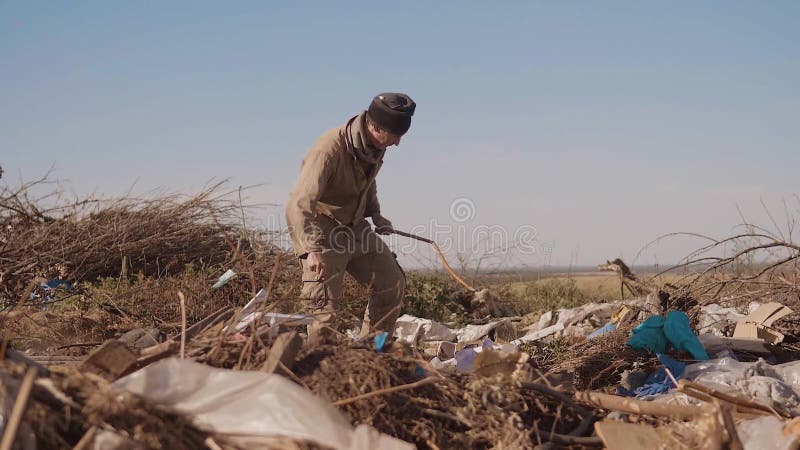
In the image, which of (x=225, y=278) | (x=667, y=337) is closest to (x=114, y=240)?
(x=225, y=278)

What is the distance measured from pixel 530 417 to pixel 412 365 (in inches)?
22.4

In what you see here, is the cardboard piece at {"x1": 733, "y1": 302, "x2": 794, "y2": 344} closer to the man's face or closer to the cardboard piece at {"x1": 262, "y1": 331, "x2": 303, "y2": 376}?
the man's face

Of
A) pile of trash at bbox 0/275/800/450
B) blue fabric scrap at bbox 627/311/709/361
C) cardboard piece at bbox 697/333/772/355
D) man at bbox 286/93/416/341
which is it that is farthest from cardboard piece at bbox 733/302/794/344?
man at bbox 286/93/416/341

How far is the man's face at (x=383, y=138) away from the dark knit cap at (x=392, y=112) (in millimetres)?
32

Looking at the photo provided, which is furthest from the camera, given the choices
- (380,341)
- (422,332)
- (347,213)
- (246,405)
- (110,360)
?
(422,332)

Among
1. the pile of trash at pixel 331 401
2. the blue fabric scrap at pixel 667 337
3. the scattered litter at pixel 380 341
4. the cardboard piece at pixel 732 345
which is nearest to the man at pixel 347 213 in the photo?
the pile of trash at pixel 331 401

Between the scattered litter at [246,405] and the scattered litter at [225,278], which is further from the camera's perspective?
the scattered litter at [225,278]

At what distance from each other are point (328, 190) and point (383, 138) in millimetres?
530

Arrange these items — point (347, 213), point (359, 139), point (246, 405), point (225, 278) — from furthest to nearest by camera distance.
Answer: point (225, 278) → point (347, 213) → point (359, 139) → point (246, 405)

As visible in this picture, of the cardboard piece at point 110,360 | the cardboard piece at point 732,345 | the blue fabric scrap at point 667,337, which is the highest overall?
the cardboard piece at point 110,360

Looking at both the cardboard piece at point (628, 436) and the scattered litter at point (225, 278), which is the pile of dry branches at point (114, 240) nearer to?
the scattered litter at point (225, 278)

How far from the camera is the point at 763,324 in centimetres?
528

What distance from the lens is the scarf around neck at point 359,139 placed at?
4824 millimetres

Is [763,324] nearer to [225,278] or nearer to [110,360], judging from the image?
[225,278]
